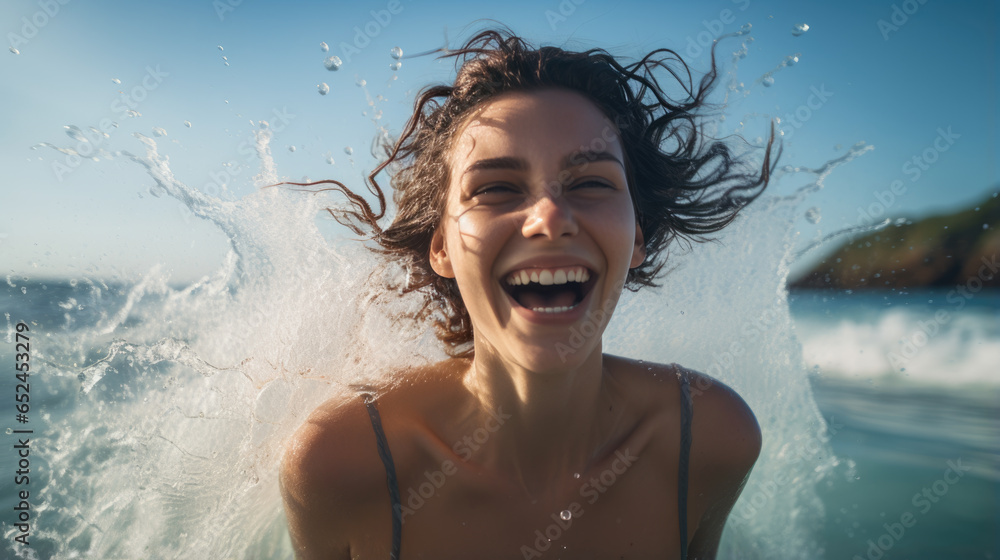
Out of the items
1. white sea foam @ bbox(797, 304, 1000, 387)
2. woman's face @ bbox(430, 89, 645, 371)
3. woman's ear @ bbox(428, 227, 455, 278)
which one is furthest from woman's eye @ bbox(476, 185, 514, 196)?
white sea foam @ bbox(797, 304, 1000, 387)

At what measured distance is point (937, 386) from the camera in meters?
7.62

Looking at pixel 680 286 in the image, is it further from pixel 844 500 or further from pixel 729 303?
pixel 844 500

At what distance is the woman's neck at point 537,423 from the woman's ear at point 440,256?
0.39m

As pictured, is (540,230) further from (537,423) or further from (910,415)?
(910,415)

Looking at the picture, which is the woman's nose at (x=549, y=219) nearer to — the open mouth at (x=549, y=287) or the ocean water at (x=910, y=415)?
the open mouth at (x=549, y=287)

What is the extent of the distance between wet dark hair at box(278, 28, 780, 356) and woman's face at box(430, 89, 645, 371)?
0.29 meters

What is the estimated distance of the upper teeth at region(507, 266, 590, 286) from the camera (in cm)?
176

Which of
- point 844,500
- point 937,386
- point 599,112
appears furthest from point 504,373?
point 937,386

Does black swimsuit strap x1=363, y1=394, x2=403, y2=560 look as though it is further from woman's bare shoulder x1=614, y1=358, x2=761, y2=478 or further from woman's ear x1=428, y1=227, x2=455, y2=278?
woman's bare shoulder x1=614, y1=358, x2=761, y2=478

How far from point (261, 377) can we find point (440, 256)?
1374mm

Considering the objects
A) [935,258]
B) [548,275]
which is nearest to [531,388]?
[548,275]

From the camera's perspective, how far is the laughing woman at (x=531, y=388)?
182cm

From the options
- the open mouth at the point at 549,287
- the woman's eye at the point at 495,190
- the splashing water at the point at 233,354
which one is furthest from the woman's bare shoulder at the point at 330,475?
the woman's eye at the point at 495,190

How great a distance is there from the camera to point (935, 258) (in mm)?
12000
